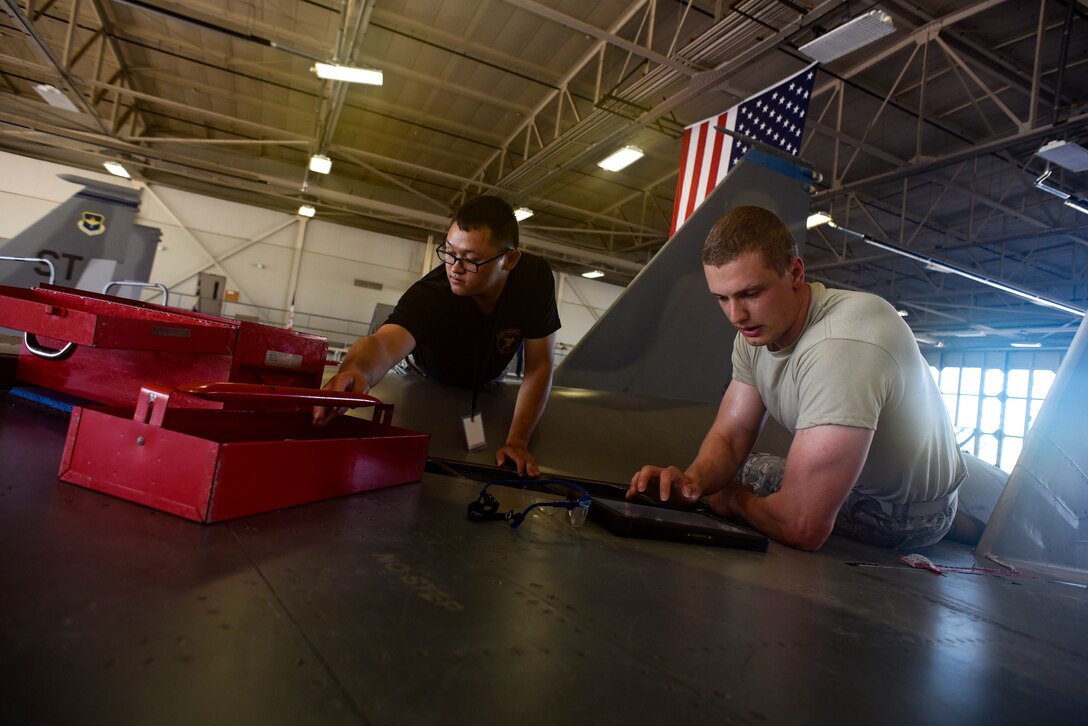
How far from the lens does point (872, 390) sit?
1.47 metres

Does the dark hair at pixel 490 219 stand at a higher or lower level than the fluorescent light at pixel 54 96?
lower

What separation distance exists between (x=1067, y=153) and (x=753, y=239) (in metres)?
7.10

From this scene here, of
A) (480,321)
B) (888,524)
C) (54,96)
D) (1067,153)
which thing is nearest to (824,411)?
(888,524)

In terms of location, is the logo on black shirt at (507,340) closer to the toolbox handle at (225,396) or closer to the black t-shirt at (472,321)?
the black t-shirt at (472,321)

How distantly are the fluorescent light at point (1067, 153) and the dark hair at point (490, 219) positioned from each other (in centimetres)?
701

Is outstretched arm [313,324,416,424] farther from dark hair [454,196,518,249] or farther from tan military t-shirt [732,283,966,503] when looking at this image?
tan military t-shirt [732,283,966,503]

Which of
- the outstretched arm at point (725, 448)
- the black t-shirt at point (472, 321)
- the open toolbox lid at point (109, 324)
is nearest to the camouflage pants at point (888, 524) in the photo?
the outstretched arm at point (725, 448)

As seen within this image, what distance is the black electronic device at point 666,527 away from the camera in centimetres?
137

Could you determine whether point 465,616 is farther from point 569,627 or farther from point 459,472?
point 459,472

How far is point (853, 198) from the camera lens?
34.0 ft

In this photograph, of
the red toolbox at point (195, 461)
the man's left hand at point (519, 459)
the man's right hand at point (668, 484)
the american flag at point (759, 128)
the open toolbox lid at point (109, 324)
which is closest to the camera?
the red toolbox at point (195, 461)

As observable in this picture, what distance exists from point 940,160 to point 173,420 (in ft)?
30.2

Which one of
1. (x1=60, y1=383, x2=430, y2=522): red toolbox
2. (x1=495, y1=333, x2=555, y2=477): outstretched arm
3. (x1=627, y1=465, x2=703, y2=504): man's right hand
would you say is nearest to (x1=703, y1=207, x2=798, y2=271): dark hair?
(x1=627, y1=465, x2=703, y2=504): man's right hand

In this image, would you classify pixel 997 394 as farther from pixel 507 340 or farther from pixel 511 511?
pixel 511 511
